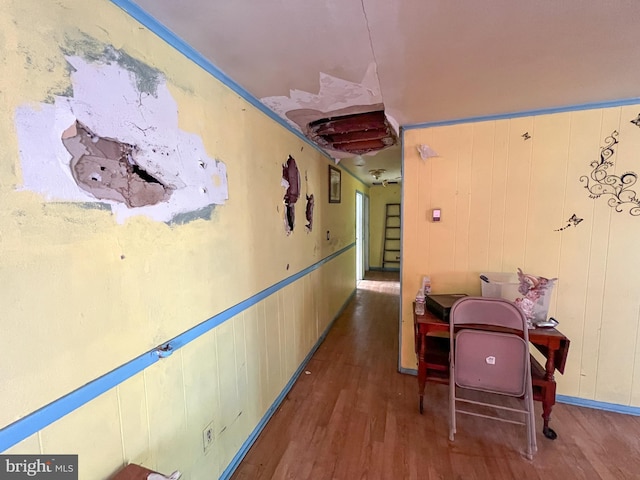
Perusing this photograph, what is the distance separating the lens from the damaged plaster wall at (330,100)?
1.60 m

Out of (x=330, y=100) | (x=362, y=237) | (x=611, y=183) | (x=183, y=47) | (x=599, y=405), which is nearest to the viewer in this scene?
(x=183, y=47)

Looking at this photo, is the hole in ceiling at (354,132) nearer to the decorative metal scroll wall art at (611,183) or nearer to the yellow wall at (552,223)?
the yellow wall at (552,223)

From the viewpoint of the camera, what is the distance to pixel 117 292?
3.16 feet

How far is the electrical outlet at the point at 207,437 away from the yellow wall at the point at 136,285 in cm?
3

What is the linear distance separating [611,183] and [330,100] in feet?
6.68

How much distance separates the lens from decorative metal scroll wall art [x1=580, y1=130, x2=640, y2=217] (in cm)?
193

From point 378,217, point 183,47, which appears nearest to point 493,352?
point 183,47

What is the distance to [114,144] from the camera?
948 mm

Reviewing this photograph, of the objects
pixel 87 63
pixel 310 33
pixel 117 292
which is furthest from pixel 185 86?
pixel 117 292

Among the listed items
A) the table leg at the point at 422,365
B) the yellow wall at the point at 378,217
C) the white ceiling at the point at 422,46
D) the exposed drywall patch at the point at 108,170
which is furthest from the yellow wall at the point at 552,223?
the yellow wall at the point at 378,217

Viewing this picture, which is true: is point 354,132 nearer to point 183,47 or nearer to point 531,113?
point 531,113

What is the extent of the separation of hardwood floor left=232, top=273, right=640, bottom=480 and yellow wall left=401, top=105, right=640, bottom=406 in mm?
421

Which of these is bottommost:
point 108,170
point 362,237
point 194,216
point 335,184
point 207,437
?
point 207,437

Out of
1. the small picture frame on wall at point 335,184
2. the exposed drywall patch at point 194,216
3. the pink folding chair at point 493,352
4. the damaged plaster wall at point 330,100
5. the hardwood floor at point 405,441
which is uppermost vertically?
the damaged plaster wall at point 330,100
